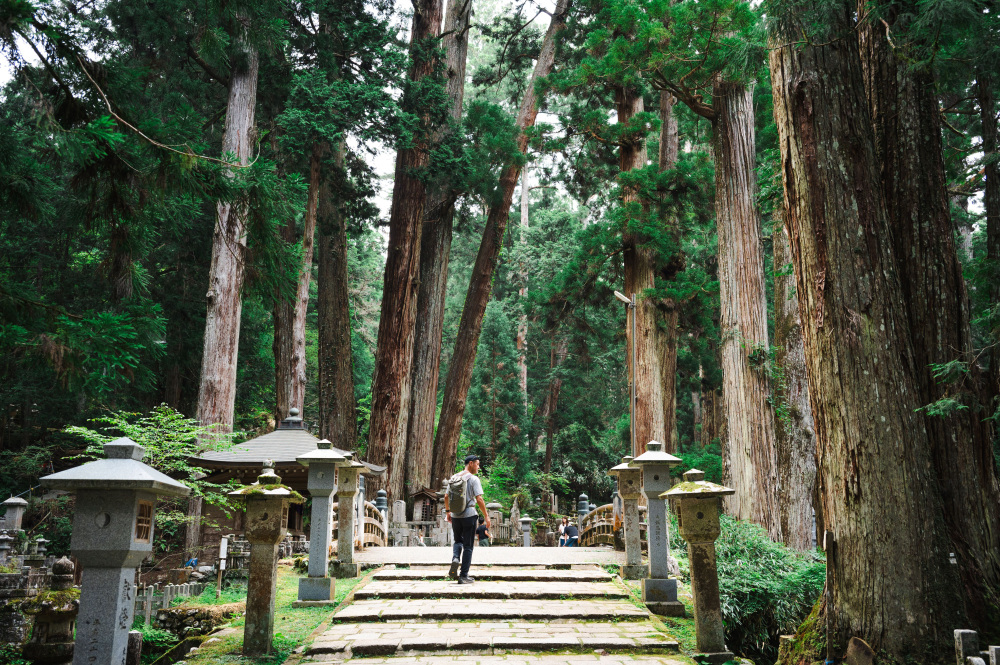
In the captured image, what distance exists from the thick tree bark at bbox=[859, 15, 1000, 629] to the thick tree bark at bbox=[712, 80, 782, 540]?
5.43m

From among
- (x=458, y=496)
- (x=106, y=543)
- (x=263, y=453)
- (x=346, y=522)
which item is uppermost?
(x=263, y=453)

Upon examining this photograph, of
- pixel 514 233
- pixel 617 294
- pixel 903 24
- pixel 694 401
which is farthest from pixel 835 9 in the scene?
pixel 514 233

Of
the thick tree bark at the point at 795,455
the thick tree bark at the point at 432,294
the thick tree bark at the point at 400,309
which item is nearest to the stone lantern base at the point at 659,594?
the thick tree bark at the point at 795,455

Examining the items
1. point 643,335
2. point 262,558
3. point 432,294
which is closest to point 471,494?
point 262,558

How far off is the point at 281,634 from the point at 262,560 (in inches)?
35.9

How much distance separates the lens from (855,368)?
5.29 m

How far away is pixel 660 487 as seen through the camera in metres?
7.45

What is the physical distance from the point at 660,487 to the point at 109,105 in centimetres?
697

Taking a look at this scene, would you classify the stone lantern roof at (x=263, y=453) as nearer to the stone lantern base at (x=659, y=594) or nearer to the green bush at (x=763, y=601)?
the stone lantern base at (x=659, y=594)

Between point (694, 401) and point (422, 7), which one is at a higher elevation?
point (422, 7)

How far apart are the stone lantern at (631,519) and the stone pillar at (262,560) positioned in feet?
14.0

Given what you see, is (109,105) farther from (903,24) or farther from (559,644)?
(903,24)

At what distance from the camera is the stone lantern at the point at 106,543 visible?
4.52m

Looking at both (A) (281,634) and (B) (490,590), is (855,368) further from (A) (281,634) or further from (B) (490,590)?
(A) (281,634)
